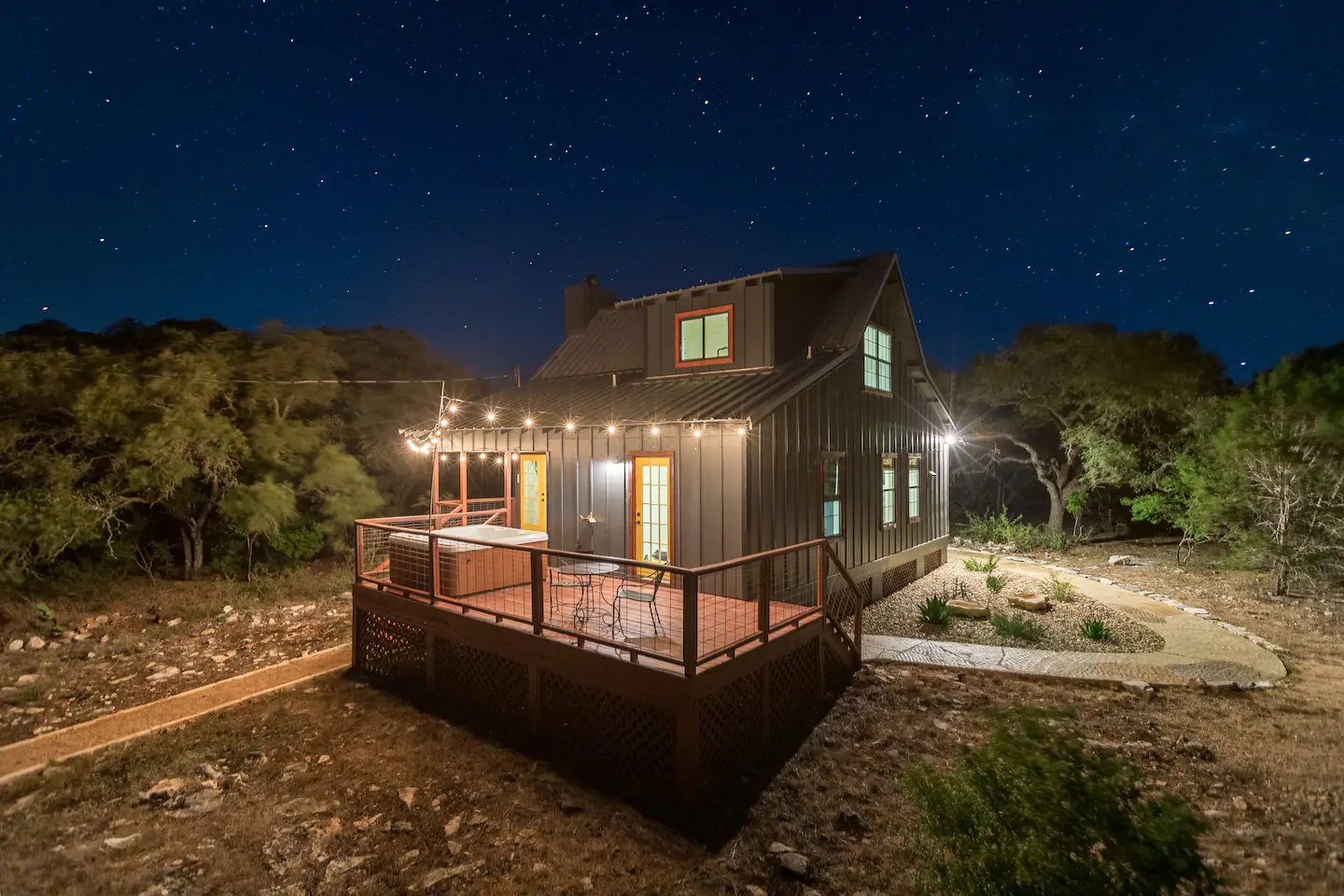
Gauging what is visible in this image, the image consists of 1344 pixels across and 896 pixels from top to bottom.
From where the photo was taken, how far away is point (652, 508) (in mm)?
9016

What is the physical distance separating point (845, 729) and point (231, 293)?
20779 millimetres

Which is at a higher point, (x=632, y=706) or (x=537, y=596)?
(x=537, y=596)

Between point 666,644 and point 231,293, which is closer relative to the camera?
point 666,644

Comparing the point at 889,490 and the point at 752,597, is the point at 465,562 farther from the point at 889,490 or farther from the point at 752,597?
the point at 889,490

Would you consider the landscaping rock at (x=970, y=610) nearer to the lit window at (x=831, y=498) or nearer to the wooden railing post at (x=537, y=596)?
the lit window at (x=831, y=498)

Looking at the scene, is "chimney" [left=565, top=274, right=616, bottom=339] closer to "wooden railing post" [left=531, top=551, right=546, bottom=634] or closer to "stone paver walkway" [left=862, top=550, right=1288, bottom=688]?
"wooden railing post" [left=531, top=551, right=546, bottom=634]

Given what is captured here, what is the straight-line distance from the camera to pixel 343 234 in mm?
18125

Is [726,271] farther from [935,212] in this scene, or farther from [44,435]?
[935,212]

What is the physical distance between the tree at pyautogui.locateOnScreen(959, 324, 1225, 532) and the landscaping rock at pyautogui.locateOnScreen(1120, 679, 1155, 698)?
10.1 metres

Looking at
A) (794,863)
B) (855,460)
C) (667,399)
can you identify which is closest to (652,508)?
(667,399)

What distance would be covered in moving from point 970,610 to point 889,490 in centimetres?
310

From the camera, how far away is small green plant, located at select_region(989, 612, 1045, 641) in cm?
856

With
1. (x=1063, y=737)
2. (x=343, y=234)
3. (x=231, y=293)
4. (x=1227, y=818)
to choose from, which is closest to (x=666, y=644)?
(x=1063, y=737)

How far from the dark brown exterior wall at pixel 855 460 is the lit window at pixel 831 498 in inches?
6.2
